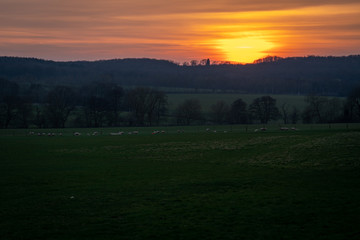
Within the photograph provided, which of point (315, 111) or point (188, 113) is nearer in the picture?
point (188, 113)

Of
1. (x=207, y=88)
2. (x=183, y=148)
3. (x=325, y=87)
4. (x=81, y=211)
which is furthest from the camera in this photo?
(x=207, y=88)

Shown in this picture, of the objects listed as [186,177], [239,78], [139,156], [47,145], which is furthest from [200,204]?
[239,78]

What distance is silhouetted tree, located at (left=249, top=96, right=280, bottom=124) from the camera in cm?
9331

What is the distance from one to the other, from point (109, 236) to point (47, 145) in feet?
121

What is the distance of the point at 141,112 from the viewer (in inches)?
3669

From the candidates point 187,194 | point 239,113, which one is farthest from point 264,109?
point 187,194

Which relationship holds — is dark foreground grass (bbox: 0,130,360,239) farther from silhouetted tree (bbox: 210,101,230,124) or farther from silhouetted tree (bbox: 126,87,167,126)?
silhouetted tree (bbox: 210,101,230,124)

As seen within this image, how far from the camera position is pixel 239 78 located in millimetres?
191375

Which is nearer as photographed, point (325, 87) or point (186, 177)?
point (186, 177)

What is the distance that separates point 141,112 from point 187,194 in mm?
73421

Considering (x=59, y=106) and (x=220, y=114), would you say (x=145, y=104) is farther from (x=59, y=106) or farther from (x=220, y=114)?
(x=59, y=106)

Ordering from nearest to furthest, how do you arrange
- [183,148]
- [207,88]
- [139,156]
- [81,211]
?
[81,211]
[139,156]
[183,148]
[207,88]

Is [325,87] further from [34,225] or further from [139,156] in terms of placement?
[34,225]

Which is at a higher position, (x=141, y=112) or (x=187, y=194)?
(x=141, y=112)
